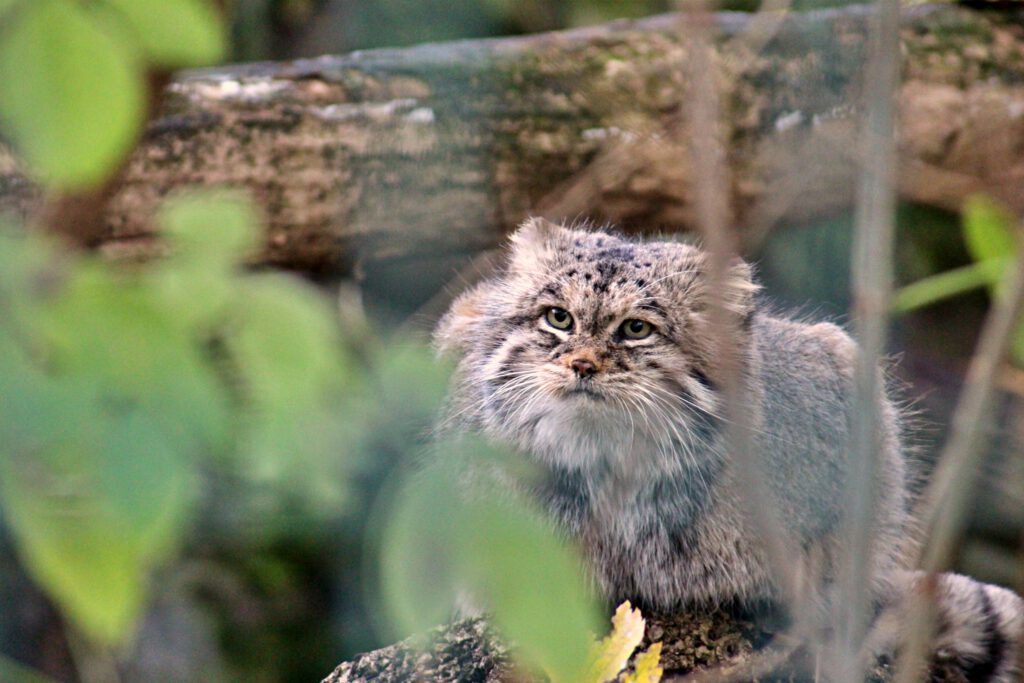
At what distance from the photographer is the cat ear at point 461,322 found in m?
2.42

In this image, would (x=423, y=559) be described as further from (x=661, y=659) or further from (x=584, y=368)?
(x=661, y=659)

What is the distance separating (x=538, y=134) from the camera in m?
3.03

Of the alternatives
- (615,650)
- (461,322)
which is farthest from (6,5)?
(461,322)

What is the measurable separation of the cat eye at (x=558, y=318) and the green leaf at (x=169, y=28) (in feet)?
3.73

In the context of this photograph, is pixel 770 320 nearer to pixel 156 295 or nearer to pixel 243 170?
pixel 243 170

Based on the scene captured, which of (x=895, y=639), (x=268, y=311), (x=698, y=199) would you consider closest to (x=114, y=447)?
(x=268, y=311)

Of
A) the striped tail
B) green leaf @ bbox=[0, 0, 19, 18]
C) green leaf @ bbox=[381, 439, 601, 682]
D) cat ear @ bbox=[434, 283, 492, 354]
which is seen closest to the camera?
green leaf @ bbox=[381, 439, 601, 682]

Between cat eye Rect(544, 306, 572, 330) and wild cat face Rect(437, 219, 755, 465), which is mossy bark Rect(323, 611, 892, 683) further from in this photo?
cat eye Rect(544, 306, 572, 330)

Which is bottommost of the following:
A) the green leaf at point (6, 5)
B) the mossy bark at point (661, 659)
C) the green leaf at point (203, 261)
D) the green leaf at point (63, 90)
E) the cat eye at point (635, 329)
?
the mossy bark at point (661, 659)

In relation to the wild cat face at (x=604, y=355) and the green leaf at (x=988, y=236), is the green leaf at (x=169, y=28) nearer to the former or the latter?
the wild cat face at (x=604, y=355)

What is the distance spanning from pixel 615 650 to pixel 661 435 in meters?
0.62

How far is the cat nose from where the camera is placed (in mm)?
1925

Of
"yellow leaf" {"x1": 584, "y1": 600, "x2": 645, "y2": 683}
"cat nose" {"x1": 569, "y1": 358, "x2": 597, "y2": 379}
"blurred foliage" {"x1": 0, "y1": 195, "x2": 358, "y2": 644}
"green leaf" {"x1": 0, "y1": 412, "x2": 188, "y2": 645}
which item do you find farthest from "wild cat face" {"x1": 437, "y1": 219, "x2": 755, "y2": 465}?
"green leaf" {"x1": 0, "y1": 412, "x2": 188, "y2": 645}

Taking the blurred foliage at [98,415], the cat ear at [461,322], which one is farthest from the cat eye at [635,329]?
the blurred foliage at [98,415]
